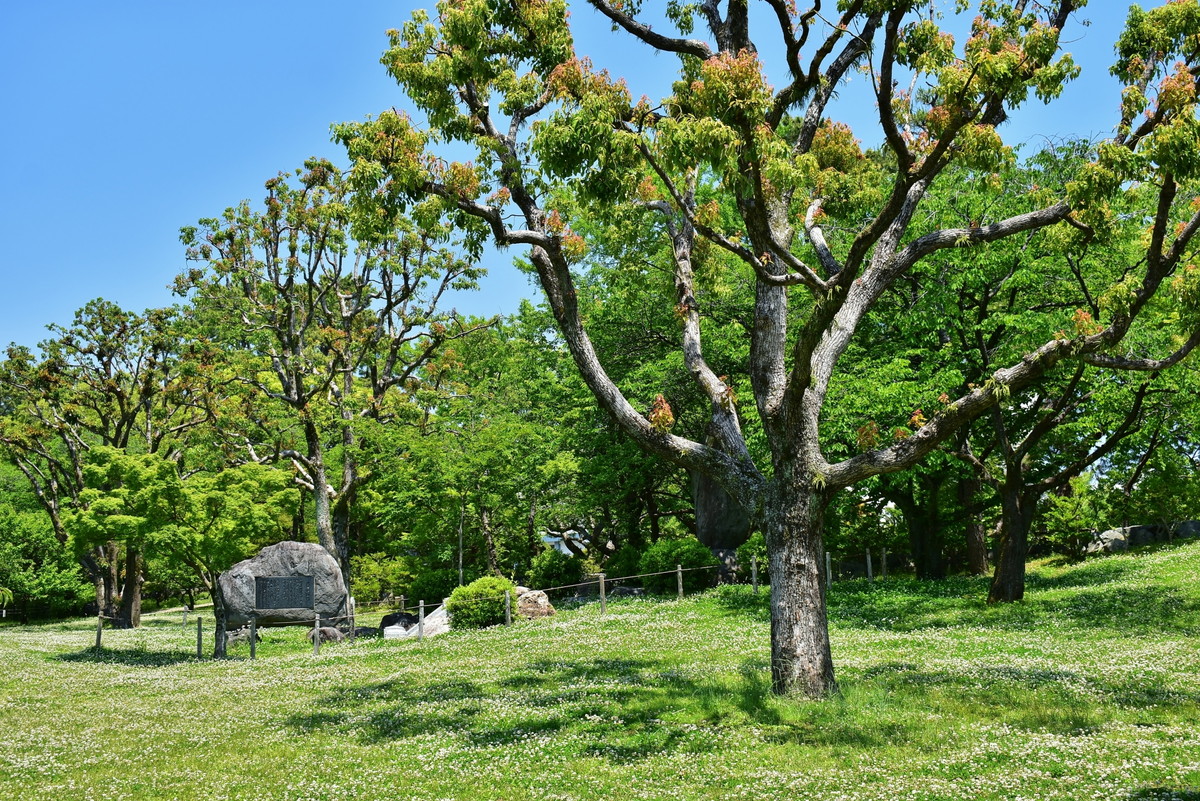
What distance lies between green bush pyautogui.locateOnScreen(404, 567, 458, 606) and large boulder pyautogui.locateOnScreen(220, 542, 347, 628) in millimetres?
7857

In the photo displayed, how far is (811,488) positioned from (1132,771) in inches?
204

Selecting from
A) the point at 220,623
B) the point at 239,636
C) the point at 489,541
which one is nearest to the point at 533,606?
the point at 489,541

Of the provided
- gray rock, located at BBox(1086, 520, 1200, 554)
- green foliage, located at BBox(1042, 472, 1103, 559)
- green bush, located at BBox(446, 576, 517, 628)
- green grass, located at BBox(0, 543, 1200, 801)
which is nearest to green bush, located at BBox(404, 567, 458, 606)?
green bush, located at BBox(446, 576, 517, 628)

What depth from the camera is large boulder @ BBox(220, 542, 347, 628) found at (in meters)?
25.1

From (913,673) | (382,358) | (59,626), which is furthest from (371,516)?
(913,673)

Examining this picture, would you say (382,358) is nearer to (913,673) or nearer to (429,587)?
(429,587)

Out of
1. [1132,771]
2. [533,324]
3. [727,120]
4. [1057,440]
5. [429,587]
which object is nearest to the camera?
[1132,771]

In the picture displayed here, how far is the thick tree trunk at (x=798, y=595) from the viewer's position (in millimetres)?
12172

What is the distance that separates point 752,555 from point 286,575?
47.7 ft

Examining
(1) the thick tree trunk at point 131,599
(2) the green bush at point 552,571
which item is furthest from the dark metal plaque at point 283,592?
(1) the thick tree trunk at point 131,599

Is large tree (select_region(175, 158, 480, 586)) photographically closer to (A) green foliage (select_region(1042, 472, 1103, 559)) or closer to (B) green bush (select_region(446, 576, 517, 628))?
(B) green bush (select_region(446, 576, 517, 628))

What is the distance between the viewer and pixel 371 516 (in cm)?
4359

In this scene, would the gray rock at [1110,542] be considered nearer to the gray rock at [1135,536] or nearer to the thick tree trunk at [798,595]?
the gray rock at [1135,536]

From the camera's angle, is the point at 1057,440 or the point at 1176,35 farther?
the point at 1057,440
